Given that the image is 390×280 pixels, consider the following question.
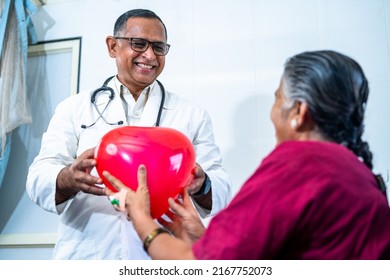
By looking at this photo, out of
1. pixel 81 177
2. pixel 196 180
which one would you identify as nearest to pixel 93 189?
pixel 81 177

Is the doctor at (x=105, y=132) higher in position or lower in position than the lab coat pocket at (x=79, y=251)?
higher

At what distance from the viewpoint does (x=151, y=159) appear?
1.00m

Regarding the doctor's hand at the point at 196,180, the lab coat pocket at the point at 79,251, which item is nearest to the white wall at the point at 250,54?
the doctor's hand at the point at 196,180

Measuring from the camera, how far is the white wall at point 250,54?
69.9 inches

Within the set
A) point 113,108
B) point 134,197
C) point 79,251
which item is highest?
point 113,108

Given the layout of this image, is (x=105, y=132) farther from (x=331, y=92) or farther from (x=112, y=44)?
(x=331, y=92)

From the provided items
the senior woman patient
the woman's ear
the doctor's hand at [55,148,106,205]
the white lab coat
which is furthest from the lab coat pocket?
the woman's ear

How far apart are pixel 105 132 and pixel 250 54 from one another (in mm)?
835

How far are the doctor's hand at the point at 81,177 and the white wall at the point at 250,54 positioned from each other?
807 millimetres

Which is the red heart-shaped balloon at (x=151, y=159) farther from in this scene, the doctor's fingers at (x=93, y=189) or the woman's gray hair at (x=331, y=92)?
the woman's gray hair at (x=331, y=92)

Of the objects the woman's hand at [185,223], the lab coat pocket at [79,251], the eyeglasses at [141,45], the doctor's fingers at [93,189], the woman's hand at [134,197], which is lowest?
the lab coat pocket at [79,251]

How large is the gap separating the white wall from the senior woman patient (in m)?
1.00
